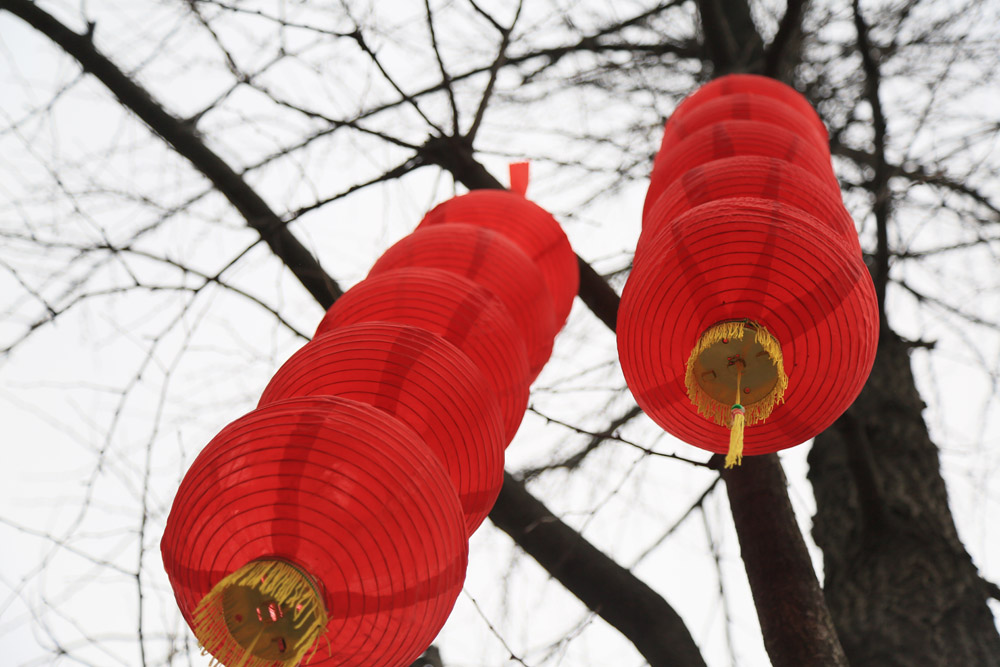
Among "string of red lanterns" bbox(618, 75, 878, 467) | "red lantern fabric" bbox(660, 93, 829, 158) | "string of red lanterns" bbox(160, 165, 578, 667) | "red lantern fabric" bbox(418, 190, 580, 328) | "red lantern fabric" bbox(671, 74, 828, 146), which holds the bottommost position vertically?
"string of red lanterns" bbox(160, 165, 578, 667)

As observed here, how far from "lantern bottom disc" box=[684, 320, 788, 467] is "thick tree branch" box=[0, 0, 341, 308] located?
167 cm

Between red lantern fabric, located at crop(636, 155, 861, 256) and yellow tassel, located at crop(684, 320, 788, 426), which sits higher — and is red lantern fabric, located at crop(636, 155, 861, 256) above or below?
above

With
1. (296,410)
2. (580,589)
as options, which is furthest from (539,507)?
(296,410)

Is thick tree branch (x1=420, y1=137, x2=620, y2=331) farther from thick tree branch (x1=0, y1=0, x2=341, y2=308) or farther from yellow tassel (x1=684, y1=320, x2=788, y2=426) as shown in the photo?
yellow tassel (x1=684, y1=320, x2=788, y2=426)

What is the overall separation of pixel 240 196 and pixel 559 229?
119cm

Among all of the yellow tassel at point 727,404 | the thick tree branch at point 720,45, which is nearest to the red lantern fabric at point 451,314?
the yellow tassel at point 727,404

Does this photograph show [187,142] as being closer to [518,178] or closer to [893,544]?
[518,178]

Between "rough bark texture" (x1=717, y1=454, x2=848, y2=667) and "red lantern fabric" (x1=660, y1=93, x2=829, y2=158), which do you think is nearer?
"rough bark texture" (x1=717, y1=454, x2=848, y2=667)

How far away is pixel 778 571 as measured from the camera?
2604 mm

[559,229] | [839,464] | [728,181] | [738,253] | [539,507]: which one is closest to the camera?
[738,253]

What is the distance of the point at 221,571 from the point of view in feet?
4.97

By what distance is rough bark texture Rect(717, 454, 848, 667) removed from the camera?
2.44m

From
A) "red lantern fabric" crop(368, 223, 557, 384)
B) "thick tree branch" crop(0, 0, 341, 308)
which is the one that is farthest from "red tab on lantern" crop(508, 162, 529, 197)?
"thick tree branch" crop(0, 0, 341, 308)

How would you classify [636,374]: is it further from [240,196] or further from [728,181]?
[240,196]
